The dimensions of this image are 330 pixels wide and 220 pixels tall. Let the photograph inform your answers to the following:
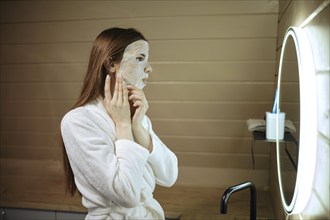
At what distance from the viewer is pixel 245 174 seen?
1775 mm

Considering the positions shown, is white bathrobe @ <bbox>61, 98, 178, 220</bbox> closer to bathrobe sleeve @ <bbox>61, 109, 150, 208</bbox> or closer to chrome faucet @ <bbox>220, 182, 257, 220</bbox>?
bathrobe sleeve @ <bbox>61, 109, 150, 208</bbox>

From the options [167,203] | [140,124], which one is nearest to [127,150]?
[140,124]

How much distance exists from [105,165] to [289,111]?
1.85ft

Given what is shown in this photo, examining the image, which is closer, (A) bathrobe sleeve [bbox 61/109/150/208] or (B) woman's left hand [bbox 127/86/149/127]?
(A) bathrobe sleeve [bbox 61/109/150/208]

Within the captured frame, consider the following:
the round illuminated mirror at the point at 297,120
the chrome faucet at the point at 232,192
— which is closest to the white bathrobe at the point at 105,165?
the chrome faucet at the point at 232,192

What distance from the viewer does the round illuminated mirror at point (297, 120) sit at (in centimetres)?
69

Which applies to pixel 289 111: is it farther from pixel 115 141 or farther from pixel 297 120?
pixel 115 141

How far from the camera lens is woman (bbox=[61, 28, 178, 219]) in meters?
0.75

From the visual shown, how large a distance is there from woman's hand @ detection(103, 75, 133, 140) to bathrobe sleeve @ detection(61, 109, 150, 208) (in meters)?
0.03

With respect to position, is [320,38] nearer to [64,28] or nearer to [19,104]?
[64,28]

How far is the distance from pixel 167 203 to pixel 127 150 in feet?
2.98

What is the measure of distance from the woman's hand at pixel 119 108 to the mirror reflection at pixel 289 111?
0.43 meters

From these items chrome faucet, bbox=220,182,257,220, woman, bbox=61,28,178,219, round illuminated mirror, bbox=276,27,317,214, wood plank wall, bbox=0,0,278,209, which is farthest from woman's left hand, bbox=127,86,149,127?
wood plank wall, bbox=0,0,278,209

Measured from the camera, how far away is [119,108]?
81 cm
